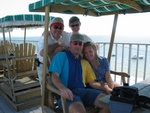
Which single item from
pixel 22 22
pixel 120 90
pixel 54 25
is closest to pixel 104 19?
pixel 54 25

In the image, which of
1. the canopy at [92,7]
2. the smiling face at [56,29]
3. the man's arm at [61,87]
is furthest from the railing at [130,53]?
the man's arm at [61,87]

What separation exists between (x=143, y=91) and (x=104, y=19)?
194cm

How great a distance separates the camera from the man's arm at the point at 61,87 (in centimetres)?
191

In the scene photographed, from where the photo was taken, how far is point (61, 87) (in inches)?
80.7

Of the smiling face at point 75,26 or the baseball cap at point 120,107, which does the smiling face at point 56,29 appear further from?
the baseball cap at point 120,107

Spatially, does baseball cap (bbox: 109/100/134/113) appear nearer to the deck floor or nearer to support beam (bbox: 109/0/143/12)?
support beam (bbox: 109/0/143/12)

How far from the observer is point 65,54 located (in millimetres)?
2373

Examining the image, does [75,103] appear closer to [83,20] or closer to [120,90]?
[120,90]

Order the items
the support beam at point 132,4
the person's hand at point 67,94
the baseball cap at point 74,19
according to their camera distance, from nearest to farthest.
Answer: the person's hand at point 67,94 → the support beam at point 132,4 → the baseball cap at point 74,19

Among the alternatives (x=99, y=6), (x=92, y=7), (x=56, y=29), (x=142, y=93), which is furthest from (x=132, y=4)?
(x=142, y=93)

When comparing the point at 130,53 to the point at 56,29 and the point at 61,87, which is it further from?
the point at 61,87

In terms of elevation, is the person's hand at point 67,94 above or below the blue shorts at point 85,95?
above

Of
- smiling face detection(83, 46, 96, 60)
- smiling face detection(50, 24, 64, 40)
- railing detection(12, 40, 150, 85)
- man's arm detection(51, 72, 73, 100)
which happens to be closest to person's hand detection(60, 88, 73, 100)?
man's arm detection(51, 72, 73, 100)

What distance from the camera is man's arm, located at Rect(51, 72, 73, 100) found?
1905 millimetres
